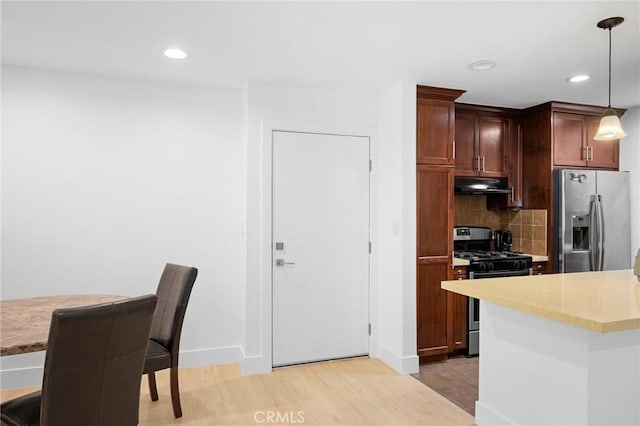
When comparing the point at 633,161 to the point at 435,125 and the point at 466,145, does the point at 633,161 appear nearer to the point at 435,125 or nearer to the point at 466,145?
the point at 466,145

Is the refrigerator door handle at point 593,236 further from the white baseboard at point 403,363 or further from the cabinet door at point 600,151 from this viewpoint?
the white baseboard at point 403,363

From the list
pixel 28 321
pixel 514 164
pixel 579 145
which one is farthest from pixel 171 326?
pixel 579 145

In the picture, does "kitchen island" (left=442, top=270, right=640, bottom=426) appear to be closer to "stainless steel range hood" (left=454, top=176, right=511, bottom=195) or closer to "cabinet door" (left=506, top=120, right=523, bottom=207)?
"stainless steel range hood" (left=454, top=176, right=511, bottom=195)

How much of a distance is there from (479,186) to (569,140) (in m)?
1.02

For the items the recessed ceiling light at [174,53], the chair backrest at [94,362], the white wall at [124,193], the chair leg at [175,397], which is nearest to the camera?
the chair backrest at [94,362]

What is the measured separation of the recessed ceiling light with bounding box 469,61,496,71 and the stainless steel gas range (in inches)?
64.9

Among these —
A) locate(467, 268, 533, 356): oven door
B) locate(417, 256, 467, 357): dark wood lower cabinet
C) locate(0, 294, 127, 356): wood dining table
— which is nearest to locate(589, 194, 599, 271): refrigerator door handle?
locate(467, 268, 533, 356): oven door

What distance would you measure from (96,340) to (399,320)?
2492mm

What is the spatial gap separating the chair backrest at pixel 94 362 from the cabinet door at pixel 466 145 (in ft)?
10.9

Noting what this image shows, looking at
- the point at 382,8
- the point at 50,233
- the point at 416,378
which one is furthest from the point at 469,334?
the point at 50,233

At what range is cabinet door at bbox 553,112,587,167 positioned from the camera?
4129mm

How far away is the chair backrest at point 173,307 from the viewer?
104 inches

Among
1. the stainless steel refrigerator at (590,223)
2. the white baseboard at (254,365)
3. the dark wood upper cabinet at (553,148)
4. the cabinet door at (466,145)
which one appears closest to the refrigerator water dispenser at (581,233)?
the stainless steel refrigerator at (590,223)

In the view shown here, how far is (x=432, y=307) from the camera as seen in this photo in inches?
143
